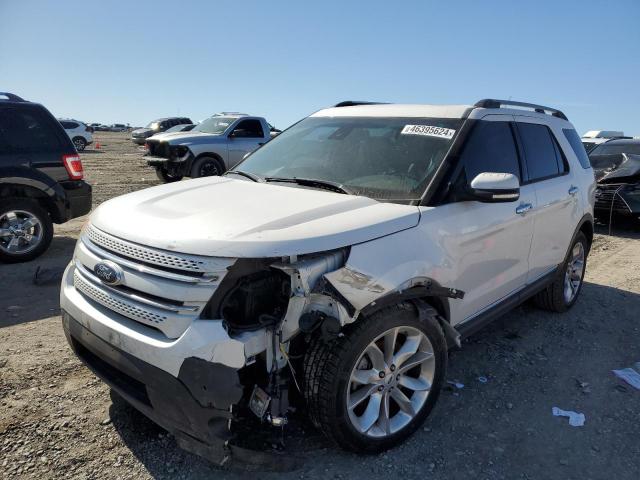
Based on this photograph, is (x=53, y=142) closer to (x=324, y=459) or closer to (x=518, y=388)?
(x=324, y=459)

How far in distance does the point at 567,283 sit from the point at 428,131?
2.60 m

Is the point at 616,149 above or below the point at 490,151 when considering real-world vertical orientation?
below

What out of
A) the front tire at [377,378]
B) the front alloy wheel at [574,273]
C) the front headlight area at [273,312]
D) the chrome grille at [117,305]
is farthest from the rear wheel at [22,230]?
the front alloy wheel at [574,273]

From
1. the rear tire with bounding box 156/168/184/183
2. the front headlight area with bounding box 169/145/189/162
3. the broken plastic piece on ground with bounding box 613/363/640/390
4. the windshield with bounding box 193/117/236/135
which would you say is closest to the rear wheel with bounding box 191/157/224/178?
the front headlight area with bounding box 169/145/189/162

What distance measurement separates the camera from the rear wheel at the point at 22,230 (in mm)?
5852

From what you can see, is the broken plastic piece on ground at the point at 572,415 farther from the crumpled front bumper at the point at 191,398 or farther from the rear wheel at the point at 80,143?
the rear wheel at the point at 80,143

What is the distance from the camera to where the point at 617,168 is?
9305 millimetres

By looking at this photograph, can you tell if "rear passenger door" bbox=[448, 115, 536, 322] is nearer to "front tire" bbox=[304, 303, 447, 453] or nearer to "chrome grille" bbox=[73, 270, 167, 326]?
"front tire" bbox=[304, 303, 447, 453]

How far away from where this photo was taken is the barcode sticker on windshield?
3242mm

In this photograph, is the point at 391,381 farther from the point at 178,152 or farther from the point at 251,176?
the point at 178,152

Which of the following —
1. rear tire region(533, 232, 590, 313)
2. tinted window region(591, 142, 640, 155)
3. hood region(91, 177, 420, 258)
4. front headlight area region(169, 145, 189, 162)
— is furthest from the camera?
front headlight area region(169, 145, 189, 162)

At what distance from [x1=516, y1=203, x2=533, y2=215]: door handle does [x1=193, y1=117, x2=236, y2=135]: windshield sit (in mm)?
10334

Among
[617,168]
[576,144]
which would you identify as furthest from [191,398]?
[617,168]

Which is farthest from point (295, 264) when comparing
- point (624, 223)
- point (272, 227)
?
point (624, 223)
